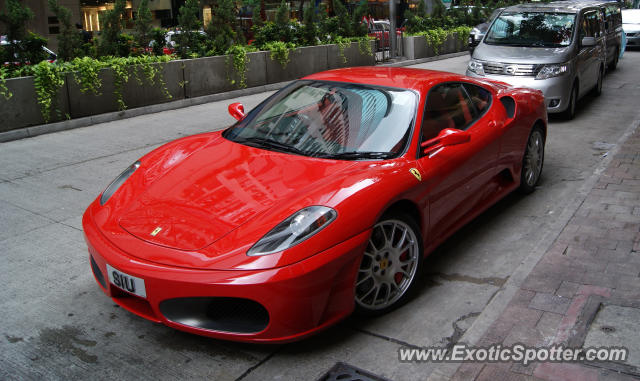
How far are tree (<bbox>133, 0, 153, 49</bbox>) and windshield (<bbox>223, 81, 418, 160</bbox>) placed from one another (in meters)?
7.78

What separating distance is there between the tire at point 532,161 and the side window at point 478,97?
0.77 metres

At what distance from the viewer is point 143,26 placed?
11.6m

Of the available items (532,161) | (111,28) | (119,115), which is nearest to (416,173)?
(532,161)

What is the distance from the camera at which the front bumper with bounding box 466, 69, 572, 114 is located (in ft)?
30.2

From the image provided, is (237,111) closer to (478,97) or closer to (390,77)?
(390,77)

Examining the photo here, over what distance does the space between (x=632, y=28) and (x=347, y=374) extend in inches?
875

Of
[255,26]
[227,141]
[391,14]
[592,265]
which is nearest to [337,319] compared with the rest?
[227,141]

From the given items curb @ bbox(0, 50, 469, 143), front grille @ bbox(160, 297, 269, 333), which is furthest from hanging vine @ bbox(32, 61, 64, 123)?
front grille @ bbox(160, 297, 269, 333)

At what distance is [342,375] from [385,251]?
2.65 feet

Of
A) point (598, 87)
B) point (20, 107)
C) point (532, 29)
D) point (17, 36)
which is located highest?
point (17, 36)

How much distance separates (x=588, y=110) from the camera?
34.2 feet

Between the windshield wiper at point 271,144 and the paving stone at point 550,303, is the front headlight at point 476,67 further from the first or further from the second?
Answer: the paving stone at point 550,303

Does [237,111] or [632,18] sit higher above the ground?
[632,18]

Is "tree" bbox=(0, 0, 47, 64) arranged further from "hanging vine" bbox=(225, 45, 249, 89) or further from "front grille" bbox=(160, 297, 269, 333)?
"front grille" bbox=(160, 297, 269, 333)
